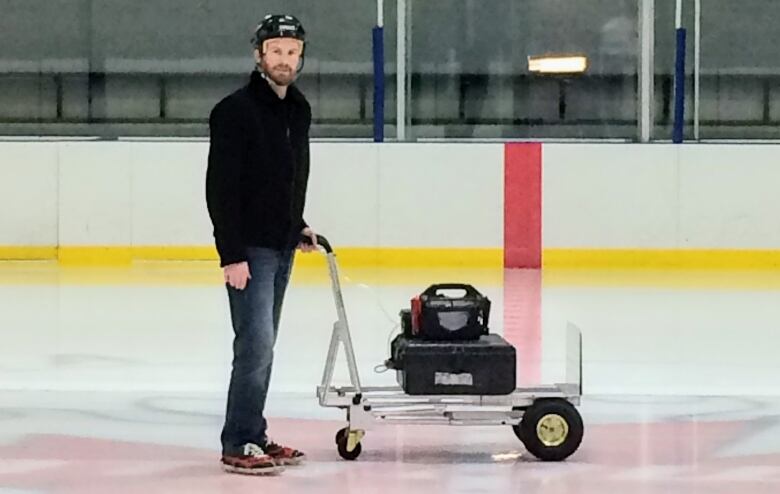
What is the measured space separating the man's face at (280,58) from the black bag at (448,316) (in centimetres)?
71

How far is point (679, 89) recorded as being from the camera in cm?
1070

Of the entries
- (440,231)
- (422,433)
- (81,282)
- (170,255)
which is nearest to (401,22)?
(440,231)

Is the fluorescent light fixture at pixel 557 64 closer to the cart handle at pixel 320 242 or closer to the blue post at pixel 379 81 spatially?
the blue post at pixel 379 81

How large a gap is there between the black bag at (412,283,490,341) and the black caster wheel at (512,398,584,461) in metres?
0.26

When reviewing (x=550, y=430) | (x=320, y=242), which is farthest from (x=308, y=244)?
(x=550, y=430)

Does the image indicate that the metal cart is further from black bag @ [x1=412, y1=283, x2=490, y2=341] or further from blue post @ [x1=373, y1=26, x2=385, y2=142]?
blue post @ [x1=373, y1=26, x2=385, y2=142]

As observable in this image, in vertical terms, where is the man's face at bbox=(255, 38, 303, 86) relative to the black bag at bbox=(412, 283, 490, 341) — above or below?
above

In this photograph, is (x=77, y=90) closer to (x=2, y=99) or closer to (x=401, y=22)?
(x=2, y=99)

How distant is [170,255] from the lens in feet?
33.9

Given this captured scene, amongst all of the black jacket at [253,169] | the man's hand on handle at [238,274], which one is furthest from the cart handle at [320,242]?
the man's hand on handle at [238,274]

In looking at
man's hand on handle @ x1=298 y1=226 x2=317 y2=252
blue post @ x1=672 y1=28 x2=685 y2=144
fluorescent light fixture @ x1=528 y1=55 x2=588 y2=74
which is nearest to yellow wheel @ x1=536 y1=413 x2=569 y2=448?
man's hand on handle @ x1=298 y1=226 x2=317 y2=252

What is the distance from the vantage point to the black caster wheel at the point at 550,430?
387 cm

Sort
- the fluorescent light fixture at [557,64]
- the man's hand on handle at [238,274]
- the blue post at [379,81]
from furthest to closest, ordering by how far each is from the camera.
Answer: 1. the fluorescent light fixture at [557,64]
2. the blue post at [379,81]
3. the man's hand on handle at [238,274]

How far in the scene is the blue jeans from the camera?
3.71 metres
